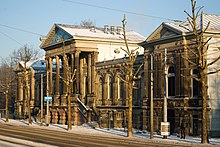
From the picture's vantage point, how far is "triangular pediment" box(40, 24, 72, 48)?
7015 centimetres

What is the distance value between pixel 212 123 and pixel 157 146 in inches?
550

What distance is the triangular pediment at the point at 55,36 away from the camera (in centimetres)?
7015

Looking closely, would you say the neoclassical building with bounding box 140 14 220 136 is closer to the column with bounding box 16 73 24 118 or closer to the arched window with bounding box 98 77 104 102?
the arched window with bounding box 98 77 104 102

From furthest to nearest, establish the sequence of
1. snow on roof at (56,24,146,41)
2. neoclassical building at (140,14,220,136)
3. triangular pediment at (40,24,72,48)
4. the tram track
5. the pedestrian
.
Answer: triangular pediment at (40,24,72,48)
snow on roof at (56,24,146,41)
neoclassical building at (140,14,220,136)
the pedestrian
the tram track

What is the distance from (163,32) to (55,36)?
27.4 metres

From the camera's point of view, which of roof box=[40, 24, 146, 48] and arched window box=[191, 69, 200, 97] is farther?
roof box=[40, 24, 146, 48]

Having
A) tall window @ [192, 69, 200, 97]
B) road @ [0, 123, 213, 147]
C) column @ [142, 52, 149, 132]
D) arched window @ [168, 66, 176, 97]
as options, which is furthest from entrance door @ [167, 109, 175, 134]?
road @ [0, 123, 213, 147]

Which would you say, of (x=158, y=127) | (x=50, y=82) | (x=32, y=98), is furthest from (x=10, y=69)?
(x=158, y=127)

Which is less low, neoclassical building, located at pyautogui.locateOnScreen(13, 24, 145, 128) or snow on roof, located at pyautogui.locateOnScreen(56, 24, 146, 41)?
snow on roof, located at pyautogui.locateOnScreen(56, 24, 146, 41)

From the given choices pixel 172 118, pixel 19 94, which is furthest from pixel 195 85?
pixel 19 94

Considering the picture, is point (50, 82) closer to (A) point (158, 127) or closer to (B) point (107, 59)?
(B) point (107, 59)

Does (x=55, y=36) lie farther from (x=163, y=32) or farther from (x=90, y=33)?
(x=163, y=32)

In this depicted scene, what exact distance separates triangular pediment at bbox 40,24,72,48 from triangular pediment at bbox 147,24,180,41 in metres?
19.6

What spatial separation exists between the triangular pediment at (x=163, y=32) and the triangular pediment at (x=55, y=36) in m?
19.6
